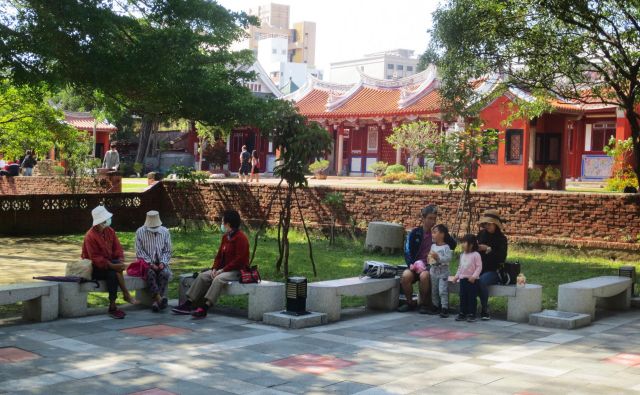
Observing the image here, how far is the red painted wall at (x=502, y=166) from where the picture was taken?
26.4 m

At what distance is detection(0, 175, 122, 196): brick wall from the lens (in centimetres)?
2416

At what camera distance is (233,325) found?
9242 mm

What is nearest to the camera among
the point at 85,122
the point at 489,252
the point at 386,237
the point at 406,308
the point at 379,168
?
the point at 489,252

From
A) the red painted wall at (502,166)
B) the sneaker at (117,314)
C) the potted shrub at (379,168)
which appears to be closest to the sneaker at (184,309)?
the sneaker at (117,314)

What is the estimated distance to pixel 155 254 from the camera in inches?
400

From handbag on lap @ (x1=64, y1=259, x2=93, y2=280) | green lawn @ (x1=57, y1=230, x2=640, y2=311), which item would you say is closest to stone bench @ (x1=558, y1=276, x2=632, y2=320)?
green lawn @ (x1=57, y1=230, x2=640, y2=311)

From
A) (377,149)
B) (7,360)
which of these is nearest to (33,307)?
(7,360)

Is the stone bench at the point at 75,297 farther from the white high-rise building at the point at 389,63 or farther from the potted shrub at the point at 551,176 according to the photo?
the white high-rise building at the point at 389,63

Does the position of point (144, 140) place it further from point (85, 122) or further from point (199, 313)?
point (199, 313)

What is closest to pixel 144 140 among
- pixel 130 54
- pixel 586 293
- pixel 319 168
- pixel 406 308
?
pixel 319 168

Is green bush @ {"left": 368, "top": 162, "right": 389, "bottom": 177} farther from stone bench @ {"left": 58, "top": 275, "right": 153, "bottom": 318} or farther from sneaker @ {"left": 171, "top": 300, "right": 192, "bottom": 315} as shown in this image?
stone bench @ {"left": 58, "top": 275, "right": 153, "bottom": 318}

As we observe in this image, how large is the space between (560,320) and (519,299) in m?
0.60

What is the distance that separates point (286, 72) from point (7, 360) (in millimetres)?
97758

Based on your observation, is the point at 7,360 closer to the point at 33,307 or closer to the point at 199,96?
the point at 33,307
